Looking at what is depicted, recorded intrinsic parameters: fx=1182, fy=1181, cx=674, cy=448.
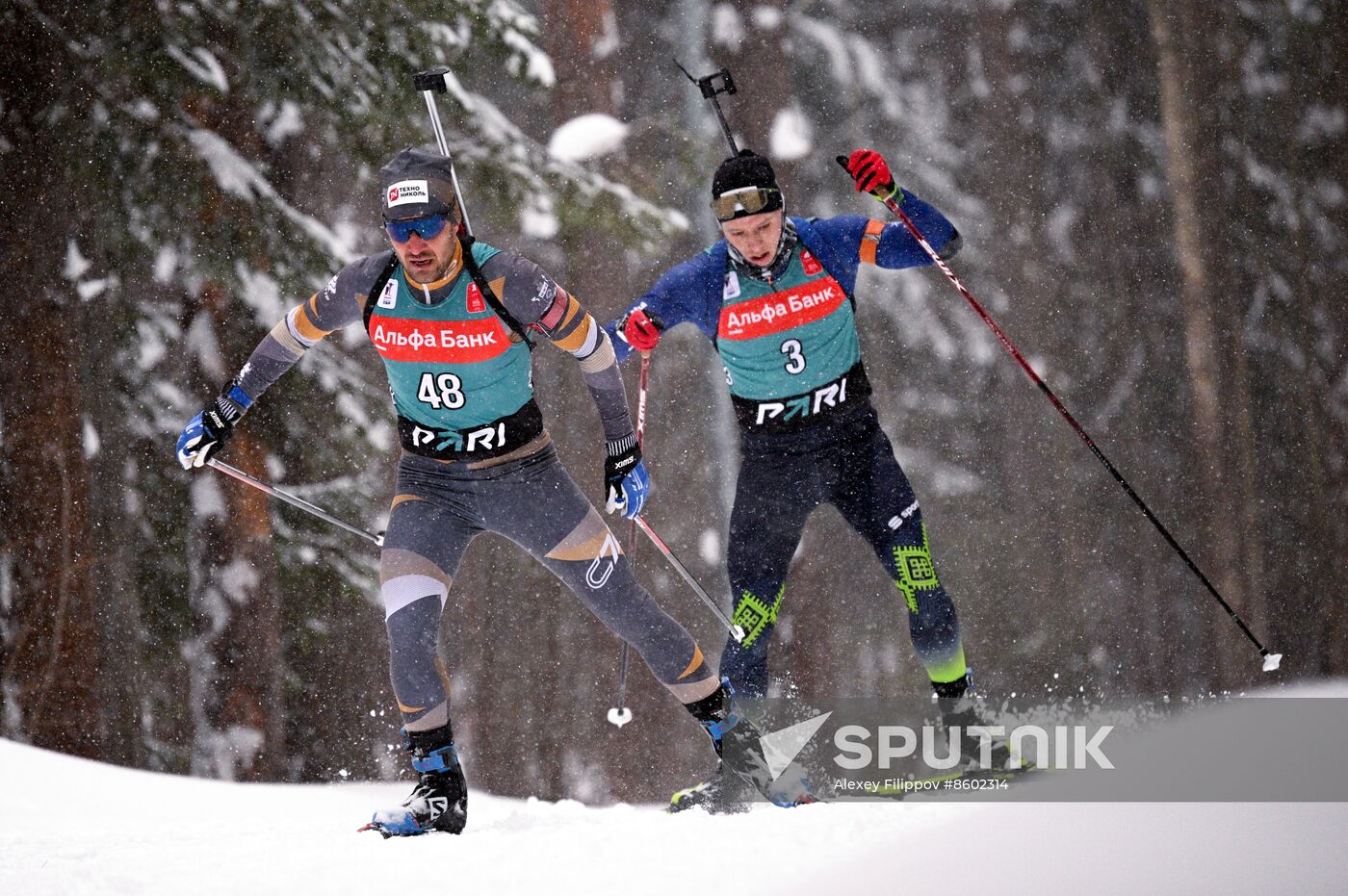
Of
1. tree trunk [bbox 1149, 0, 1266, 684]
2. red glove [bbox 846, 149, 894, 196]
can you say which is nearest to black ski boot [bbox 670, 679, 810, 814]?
red glove [bbox 846, 149, 894, 196]

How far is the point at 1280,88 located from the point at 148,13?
28.2ft

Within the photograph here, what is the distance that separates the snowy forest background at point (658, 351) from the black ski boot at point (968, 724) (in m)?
4.14

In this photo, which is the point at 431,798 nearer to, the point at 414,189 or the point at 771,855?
the point at 771,855

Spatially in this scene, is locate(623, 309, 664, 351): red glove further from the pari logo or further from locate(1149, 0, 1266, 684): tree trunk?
locate(1149, 0, 1266, 684): tree trunk

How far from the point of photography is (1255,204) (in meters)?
9.84

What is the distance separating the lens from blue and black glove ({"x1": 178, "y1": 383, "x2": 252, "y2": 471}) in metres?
4.66

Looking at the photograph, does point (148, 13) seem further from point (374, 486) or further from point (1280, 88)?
point (1280, 88)

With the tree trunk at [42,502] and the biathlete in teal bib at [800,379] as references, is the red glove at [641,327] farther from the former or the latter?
the tree trunk at [42,502]

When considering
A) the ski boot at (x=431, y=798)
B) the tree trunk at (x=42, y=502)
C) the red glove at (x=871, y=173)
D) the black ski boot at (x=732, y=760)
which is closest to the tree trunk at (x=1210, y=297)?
the red glove at (x=871, y=173)

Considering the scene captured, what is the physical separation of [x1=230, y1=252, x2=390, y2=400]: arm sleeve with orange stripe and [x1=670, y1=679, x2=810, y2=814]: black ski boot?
208 cm

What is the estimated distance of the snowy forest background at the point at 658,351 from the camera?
7.59 meters

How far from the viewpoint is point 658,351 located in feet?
30.5

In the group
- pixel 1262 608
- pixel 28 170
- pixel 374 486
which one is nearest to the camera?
pixel 28 170

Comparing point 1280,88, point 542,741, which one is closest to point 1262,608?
point 1280,88
